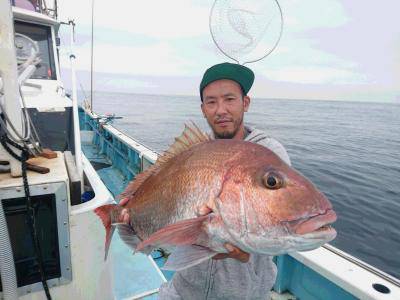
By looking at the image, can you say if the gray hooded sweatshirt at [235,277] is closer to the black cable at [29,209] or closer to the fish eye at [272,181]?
the fish eye at [272,181]

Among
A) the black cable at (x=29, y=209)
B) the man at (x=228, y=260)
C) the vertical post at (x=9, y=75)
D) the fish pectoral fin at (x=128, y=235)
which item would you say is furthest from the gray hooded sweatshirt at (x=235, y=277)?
the vertical post at (x=9, y=75)

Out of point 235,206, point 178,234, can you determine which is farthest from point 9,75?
point 235,206

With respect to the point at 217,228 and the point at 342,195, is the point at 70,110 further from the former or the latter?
the point at 342,195

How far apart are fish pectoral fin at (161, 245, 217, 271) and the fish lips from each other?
1.32 ft

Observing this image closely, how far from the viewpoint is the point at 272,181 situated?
1321 mm

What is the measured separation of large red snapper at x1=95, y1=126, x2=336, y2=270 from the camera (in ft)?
4.01

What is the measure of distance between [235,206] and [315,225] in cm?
34

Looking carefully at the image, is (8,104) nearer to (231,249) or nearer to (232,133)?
(232,133)

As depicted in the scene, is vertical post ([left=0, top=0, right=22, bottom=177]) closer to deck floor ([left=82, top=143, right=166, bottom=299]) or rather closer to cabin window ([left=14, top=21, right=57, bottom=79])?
deck floor ([left=82, top=143, right=166, bottom=299])

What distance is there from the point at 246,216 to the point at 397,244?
774 cm

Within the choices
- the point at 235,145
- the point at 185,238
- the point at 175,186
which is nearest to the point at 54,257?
the point at 175,186

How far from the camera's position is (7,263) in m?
1.89

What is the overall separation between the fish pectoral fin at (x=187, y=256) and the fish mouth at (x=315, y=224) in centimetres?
41

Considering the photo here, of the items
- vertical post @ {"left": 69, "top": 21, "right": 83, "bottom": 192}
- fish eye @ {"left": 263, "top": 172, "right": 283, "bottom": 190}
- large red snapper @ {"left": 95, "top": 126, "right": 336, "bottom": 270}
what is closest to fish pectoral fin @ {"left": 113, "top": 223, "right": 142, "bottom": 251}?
large red snapper @ {"left": 95, "top": 126, "right": 336, "bottom": 270}
